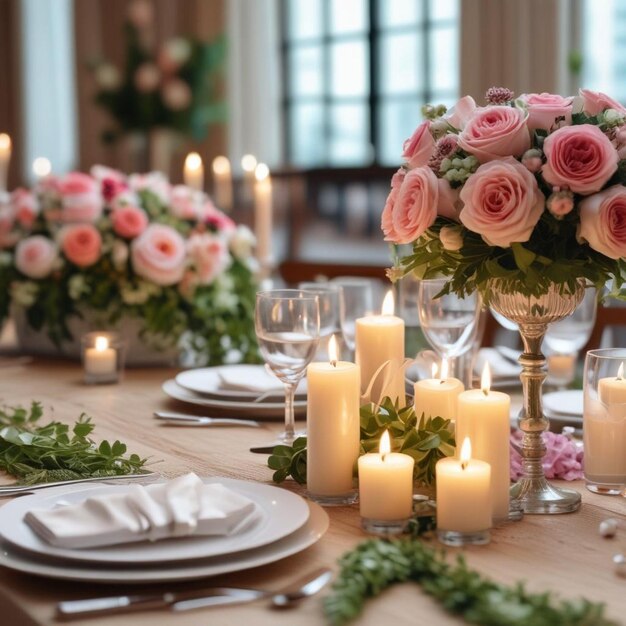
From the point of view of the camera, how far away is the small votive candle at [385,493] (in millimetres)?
1048

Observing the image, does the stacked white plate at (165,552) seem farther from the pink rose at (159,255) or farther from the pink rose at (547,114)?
the pink rose at (159,255)

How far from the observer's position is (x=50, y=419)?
64.6 inches

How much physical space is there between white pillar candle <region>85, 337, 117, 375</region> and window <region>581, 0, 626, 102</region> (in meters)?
3.00

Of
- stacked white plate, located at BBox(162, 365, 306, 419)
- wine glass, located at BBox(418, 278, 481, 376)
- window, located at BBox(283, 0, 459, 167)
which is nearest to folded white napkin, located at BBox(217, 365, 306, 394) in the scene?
stacked white plate, located at BBox(162, 365, 306, 419)

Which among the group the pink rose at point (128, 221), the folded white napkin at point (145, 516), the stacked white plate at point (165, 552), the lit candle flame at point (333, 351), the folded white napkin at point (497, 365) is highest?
the pink rose at point (128, 221)

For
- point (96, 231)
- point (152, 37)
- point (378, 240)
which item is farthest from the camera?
point (152, 37)

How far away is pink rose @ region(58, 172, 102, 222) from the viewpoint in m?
2.10

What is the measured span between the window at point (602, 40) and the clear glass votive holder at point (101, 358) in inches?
118

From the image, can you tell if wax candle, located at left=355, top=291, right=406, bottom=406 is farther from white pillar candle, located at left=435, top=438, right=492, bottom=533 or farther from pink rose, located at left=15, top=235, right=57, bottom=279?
pink rose, located at left=15, top=235, right=57, bottom=279

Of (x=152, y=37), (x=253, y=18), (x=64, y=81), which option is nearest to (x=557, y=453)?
(x=253, y=18)

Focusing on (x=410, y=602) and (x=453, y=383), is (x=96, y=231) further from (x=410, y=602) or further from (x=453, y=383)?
(x=410, y=602)

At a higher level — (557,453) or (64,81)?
(64,81)

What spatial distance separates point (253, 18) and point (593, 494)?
A: 503cm

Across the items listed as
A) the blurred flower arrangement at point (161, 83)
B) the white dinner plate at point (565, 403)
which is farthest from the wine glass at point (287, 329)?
the blurred flower arrangement at point (161, 83)
